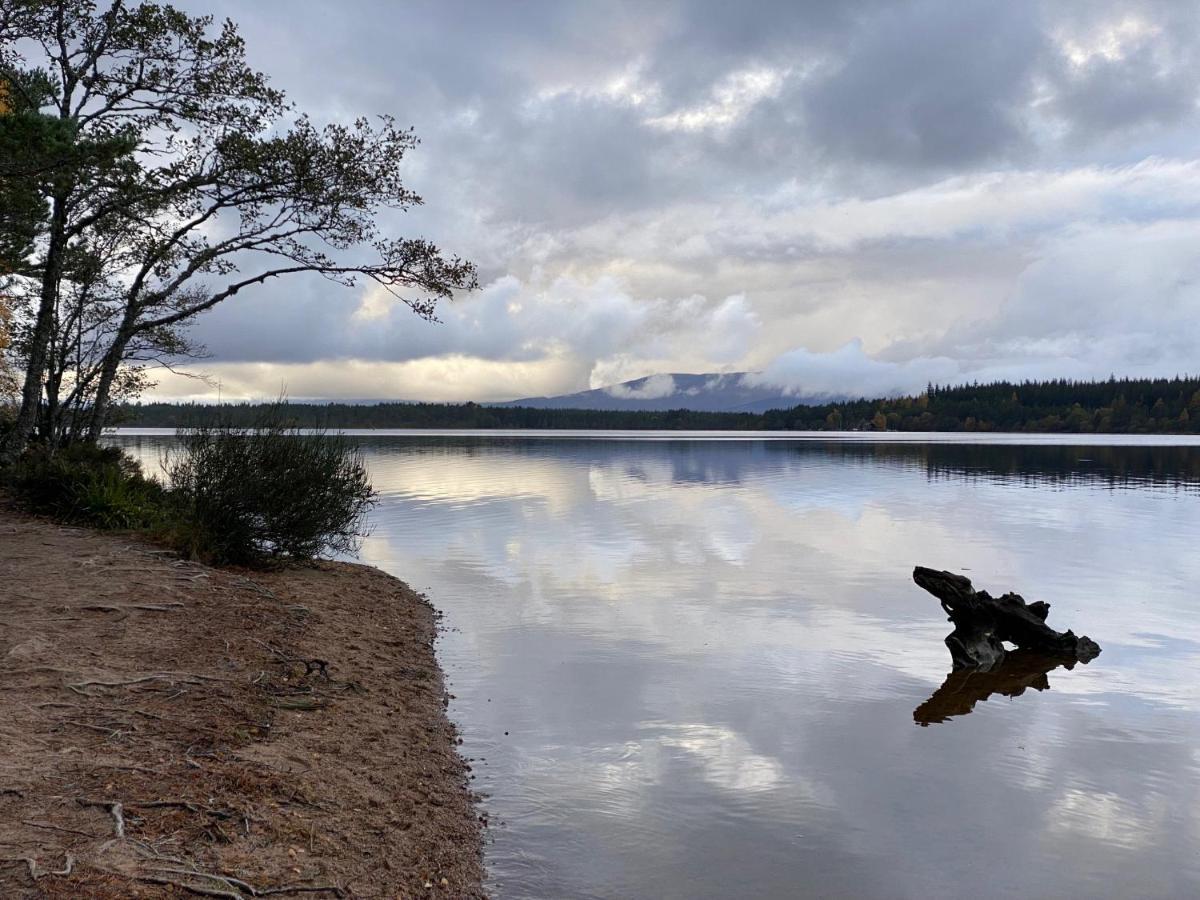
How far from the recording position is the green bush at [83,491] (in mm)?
17297

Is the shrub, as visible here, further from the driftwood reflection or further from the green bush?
the driftwood reflection

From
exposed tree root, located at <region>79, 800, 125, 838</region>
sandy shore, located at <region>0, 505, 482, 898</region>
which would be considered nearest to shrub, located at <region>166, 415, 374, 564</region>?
sandy shore, located at <region>0, 505, 482, 898</region>

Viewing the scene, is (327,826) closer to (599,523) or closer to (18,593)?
(18,593)

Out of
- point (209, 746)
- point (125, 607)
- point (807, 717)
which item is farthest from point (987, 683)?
point (125, 607)

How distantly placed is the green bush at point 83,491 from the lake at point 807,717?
18.9ft

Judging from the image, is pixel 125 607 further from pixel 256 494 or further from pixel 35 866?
pixel 35 866

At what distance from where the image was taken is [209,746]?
290 inches

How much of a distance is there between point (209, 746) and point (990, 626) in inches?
485

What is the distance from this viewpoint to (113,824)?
18.3ft

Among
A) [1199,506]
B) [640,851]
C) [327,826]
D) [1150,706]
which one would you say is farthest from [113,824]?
[1199,506]

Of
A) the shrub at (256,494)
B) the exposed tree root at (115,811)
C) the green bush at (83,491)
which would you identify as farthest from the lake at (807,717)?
the green bush at (83,491)

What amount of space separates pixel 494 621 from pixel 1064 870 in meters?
10.6

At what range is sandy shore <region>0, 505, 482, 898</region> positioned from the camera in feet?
17.7

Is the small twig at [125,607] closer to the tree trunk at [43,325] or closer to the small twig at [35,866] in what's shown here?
the small twig at [35,866]
